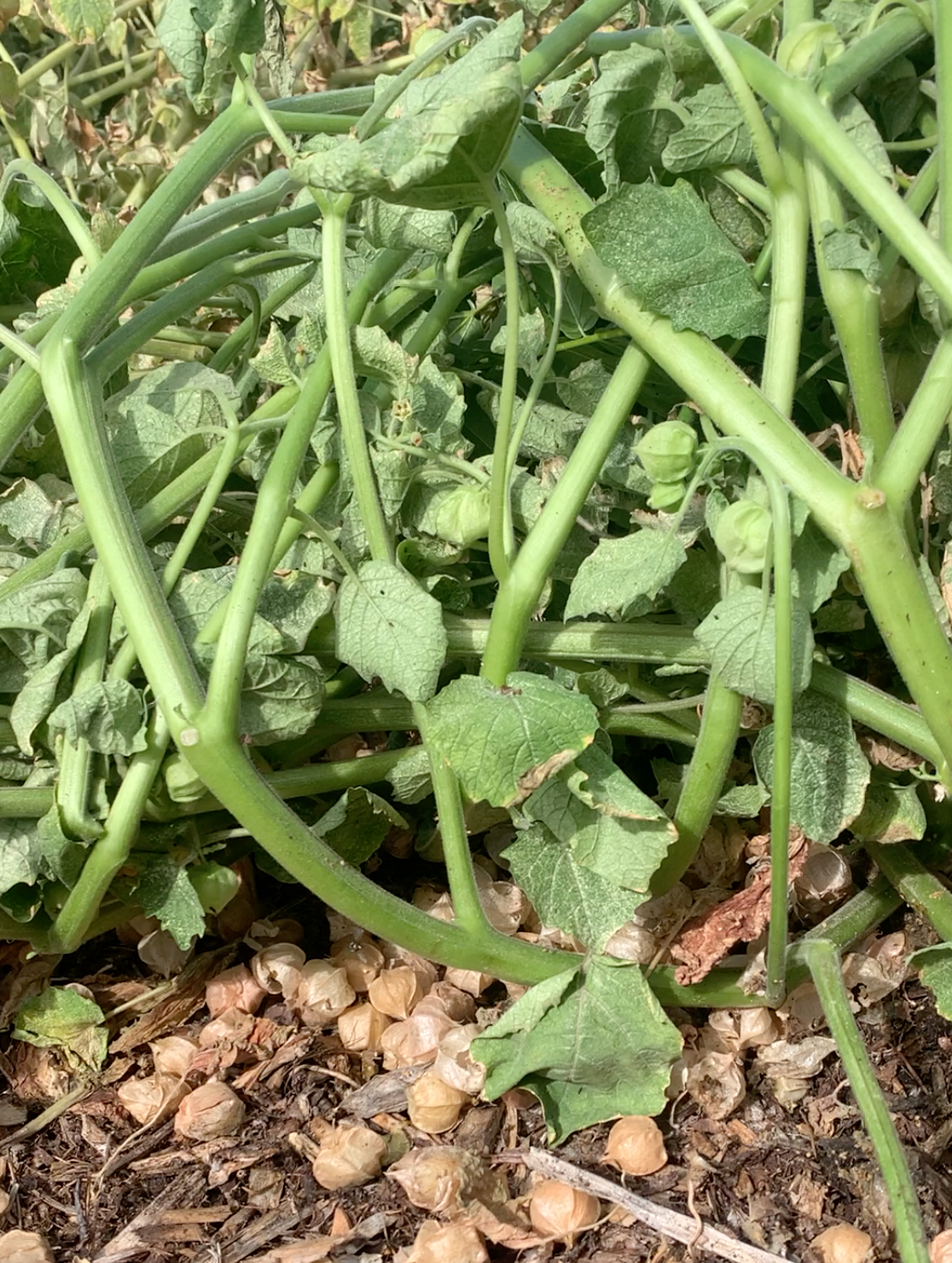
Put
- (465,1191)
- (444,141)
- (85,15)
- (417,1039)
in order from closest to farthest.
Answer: (444,141) < (465,1191) < (417,1039) < (85,15)

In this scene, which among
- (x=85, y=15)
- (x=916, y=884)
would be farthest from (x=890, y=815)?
(x=85, y=15)

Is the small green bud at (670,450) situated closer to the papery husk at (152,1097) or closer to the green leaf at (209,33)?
the green leaf at (209,33)

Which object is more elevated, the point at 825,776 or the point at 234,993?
the point at 825,776

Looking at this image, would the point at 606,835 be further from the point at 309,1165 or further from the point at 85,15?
the point at 85,15

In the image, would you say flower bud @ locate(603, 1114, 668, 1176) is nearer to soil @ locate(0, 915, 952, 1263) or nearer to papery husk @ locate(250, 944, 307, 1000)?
soil @ locate(0, 915, 952, 1263)

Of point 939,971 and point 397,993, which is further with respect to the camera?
point 397,993

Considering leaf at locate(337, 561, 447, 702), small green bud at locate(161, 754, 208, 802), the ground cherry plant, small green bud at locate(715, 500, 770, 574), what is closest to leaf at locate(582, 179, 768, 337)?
the ground cherry plant

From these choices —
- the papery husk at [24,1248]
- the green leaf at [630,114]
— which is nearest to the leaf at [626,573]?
the green leaf at [630,114]
